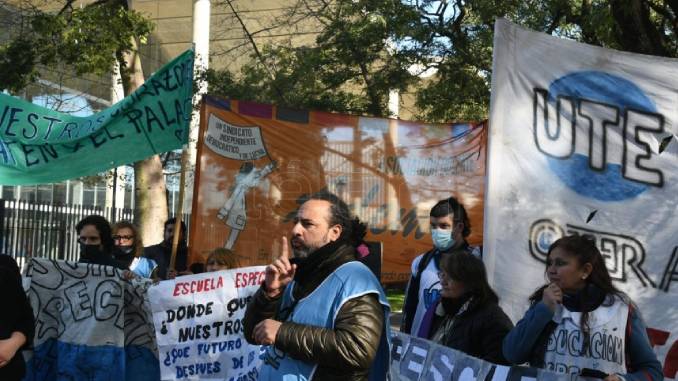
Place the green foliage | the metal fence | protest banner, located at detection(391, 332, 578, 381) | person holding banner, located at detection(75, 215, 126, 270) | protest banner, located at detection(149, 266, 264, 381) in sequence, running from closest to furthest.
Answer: protest banner, located at detection(391, 332, 578, 381)
protest banner, located at detection(149, 266, 264, 381)
person holding banner, located at detection(75, 215, 126, 270)
the green foliage
the metal fence

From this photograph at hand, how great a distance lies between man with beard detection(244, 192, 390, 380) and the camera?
318 cm

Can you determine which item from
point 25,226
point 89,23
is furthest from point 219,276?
point 25,226

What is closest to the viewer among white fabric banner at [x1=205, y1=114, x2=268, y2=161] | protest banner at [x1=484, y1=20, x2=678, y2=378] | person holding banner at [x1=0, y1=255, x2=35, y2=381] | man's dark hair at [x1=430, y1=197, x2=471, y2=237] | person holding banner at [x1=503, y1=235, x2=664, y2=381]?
person holding banner at [x1=503, y1=235, x2=664, y2=381]

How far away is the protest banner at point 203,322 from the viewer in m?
6.24

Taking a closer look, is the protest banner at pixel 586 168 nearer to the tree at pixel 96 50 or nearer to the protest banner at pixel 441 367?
the protest banner at pixel 441 367

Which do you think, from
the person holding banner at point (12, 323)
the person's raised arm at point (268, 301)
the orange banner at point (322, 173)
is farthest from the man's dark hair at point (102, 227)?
the person's raised arm at point (268, 301)

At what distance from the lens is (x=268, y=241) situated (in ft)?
27.6

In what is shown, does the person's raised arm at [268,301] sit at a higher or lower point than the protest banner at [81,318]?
higher

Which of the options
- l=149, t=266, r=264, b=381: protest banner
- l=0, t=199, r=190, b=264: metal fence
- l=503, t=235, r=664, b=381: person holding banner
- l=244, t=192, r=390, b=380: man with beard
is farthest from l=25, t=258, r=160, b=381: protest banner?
l=0, t=199, r=190, b=264: metal fence

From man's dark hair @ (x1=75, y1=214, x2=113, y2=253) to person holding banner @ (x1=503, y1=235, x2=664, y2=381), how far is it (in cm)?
349

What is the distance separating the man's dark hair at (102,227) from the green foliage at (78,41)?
26.0ft

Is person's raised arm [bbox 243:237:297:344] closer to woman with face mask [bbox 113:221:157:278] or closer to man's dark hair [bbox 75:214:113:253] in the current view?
man's dark hair [bbox 75:214:113:253]

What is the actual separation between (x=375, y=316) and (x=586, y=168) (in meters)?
2.24

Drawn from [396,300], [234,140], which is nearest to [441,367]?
[234,140]
